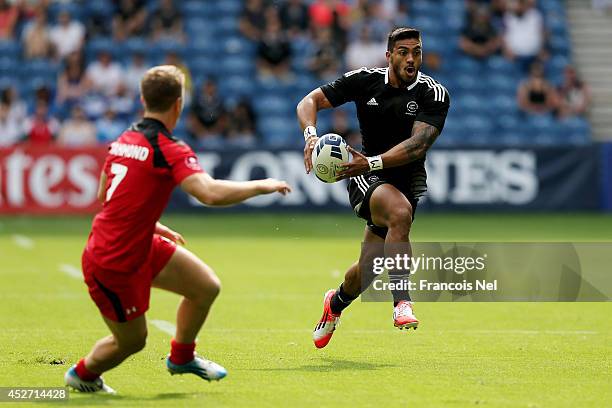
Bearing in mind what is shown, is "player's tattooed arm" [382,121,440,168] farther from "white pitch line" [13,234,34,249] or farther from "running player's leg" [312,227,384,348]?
"white pitch line" [13,234,34,249]

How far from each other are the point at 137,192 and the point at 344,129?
15.9 metres

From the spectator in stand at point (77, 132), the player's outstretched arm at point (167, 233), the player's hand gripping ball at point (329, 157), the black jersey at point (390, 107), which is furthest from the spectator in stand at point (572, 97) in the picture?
the player's outstretched arm at point (167, 233)

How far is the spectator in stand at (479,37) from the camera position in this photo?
25406 millimetres

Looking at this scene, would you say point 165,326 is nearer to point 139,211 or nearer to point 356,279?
point 356,279

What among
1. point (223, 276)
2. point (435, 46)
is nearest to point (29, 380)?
point (223, 276)

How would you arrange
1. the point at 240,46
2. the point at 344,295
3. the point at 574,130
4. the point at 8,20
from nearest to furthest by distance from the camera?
1. the point at 344,295
2. the point at 574,130
3. the point at 240,46
4. the point at 8,20

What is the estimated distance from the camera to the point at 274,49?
24.8 meters

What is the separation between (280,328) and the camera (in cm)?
1036

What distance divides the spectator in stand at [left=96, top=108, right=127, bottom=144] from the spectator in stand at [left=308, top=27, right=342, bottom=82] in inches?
167

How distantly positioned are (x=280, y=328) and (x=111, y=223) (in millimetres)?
3687

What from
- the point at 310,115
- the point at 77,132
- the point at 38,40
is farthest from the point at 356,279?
the point at 38,40

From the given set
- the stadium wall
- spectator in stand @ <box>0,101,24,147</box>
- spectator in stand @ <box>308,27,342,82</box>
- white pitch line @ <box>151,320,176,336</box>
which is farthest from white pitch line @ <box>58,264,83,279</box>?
spectator in stand @ <box>308,27,342,82</box>

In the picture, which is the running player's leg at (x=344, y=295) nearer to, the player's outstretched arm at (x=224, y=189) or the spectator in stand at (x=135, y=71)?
the player's outstretched arm at (x=224, y=189)

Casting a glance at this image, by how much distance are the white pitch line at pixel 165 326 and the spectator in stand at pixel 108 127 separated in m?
12.7
